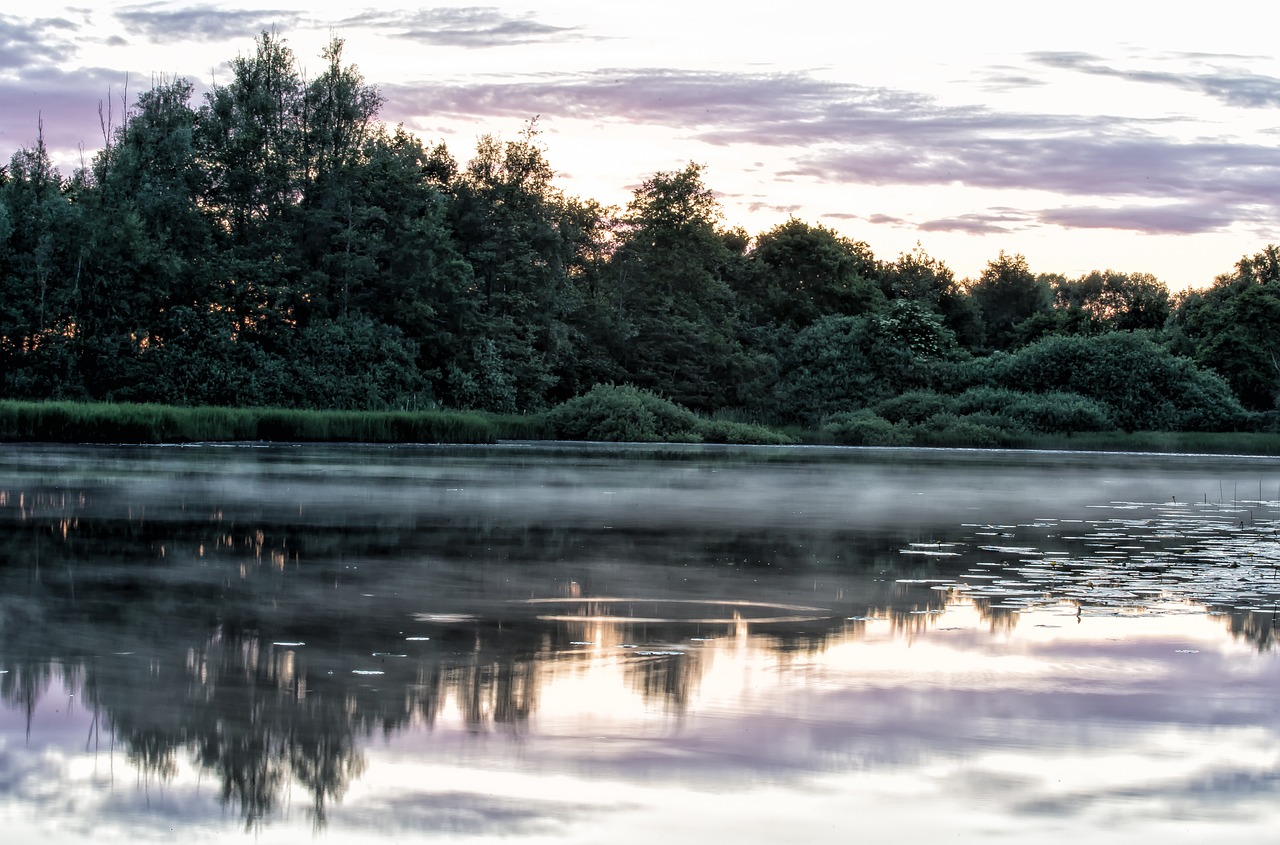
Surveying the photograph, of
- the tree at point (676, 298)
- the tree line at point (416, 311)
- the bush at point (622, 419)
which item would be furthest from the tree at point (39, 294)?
the tree at point (676, 298)

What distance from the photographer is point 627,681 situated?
635 centimetres

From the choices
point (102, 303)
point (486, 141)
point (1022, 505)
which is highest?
point (486, 141)

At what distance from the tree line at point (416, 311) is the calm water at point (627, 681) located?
108 ft

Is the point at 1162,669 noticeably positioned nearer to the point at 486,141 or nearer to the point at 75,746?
the point at 75,746

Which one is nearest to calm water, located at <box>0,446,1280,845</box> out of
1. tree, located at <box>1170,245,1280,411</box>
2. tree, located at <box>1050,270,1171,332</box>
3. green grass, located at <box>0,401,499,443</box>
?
green grass, located at <box>0,401,499,443</box>

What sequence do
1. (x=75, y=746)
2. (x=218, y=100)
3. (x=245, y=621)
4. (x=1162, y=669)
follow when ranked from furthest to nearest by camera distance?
1. (x=218, y=100)
2. (x=245, y=621)
3. (x=1162, y=669)
4. (x=75, y=746)

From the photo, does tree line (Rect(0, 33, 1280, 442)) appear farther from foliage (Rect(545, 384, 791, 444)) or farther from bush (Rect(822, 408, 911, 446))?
foliage (Rect(545, 384, 791, 444))

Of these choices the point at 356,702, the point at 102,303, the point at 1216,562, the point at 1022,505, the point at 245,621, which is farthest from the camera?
the point at 102,303

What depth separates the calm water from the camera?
4.48 meters

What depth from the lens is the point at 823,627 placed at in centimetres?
796

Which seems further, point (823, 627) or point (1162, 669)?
point (823, 627)

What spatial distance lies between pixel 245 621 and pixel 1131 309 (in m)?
59.7

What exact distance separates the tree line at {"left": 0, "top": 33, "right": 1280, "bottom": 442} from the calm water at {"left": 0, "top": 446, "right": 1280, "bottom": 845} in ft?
108

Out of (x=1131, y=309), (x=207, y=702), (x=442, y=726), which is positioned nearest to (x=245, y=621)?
(x=207, y=702)
